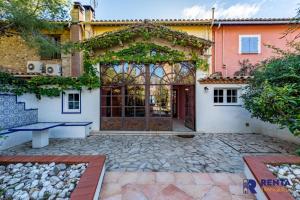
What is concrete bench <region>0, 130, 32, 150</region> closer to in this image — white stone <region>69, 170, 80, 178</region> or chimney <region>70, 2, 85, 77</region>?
white stone <region>69, 170, 80, 178</region>

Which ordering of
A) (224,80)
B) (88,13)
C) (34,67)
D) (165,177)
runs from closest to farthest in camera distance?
(165,177), (224,80), (34,67), (88,13)

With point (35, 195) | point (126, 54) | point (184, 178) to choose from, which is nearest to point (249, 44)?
point (126, 54)

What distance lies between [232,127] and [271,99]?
504 cm

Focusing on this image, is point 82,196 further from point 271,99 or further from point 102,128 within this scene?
point 102,128

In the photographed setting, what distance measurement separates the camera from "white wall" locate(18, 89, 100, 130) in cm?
968

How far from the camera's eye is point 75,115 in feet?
32.1

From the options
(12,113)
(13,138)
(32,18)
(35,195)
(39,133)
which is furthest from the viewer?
(12,113)

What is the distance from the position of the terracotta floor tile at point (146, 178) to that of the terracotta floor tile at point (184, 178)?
0.56 metres

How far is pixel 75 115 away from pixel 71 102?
0.73 metres

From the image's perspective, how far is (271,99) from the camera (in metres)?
4.94

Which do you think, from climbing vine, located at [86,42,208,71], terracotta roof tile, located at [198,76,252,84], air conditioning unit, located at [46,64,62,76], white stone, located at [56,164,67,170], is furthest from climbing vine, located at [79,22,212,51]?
white stone, located at [56,164,67,170]

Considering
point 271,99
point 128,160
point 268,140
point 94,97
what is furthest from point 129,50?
point 268,140

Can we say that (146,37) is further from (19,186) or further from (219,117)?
(19,186)

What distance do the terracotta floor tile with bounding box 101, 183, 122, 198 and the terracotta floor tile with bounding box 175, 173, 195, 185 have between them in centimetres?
129
